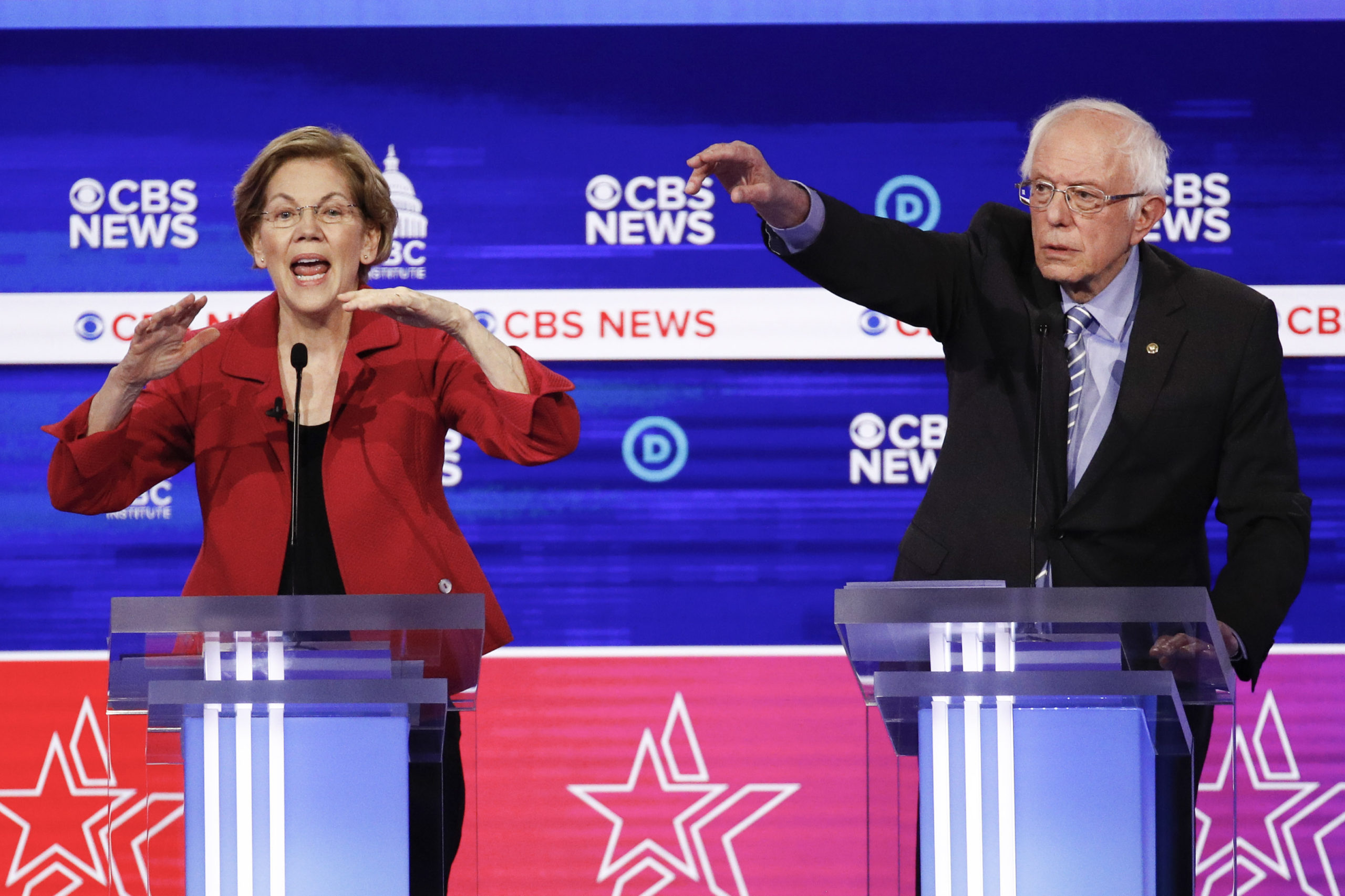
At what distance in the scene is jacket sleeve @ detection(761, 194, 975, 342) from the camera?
2311mm

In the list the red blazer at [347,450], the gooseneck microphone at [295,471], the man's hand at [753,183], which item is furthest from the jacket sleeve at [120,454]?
the man's hand at [753,183]

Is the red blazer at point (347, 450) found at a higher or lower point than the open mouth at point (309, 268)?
lower

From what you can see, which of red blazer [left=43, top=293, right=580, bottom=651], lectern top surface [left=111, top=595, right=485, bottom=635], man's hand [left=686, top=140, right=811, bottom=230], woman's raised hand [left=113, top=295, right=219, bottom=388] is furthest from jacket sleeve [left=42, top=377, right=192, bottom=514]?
man's hand [left=686, top=140, right=811, bottom=230]

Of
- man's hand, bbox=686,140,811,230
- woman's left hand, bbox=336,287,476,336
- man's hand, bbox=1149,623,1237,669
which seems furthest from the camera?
woman's left hand, bbox=336,287,476,336

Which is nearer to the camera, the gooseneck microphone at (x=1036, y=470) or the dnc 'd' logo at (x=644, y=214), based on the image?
the gooseneck microphone at (x=1036, y=470)

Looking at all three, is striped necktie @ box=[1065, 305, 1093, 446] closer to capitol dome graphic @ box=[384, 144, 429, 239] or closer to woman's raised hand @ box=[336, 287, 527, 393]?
woman's raised hand @ box=[336, 287, 527, 393]

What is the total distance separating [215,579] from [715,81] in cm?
180

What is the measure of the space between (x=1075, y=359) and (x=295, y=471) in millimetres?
1182

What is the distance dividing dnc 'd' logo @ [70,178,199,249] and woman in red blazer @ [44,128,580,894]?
1.14 meters

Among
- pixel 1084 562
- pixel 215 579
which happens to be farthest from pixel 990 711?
pixel 215 579

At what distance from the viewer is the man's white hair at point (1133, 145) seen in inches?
95.7

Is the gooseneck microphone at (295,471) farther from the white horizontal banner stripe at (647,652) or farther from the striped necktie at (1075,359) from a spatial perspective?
the white horizontal banner stripe at (647,652)

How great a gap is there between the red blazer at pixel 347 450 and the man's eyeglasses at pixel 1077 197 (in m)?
0.78

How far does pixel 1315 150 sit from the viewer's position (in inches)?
142
